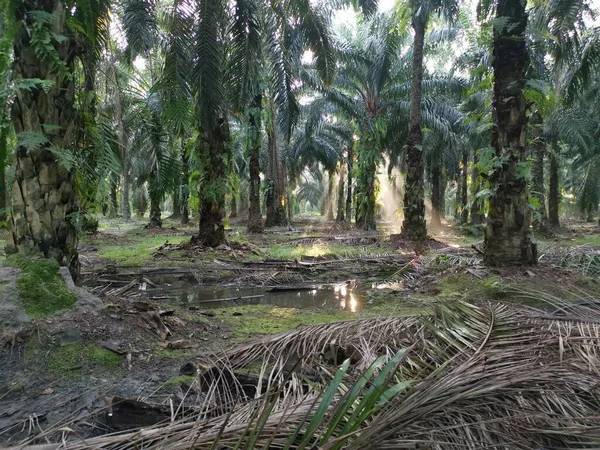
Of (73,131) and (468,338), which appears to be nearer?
(468,338)

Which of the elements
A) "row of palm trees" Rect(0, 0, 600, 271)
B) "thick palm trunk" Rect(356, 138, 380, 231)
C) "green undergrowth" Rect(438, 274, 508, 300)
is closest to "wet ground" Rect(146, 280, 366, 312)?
"green undergrowth" Rect(438, 274, 508, 300)

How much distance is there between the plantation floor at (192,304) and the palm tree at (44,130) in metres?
0.74

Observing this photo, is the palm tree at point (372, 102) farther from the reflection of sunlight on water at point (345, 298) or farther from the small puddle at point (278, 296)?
the small puddle at point (278, 296)

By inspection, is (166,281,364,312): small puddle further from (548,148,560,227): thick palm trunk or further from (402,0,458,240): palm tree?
(548,148,560,227): thick palm trunk

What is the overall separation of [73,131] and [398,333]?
2.98 m

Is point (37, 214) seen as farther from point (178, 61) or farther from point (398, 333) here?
point (178, 61)

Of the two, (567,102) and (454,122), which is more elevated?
(454,122)

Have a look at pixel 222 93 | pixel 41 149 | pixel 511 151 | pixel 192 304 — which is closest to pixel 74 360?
pixel 41 149

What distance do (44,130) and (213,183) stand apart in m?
6.05

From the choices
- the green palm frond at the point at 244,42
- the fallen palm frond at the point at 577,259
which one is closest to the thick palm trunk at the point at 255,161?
the green palm frond at the point at 244,42

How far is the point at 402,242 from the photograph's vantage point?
10328 millimetres

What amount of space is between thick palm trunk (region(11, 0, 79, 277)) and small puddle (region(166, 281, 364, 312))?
82.3 inches

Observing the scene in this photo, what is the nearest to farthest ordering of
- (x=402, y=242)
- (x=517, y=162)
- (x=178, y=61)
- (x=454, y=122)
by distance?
(x=517, y=162)
(x=178, y=61)
(x=402, y=242)
(x=454, y=122)

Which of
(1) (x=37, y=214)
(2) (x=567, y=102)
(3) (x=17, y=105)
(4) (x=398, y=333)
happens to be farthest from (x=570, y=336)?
(2) (x=567, y=102)
